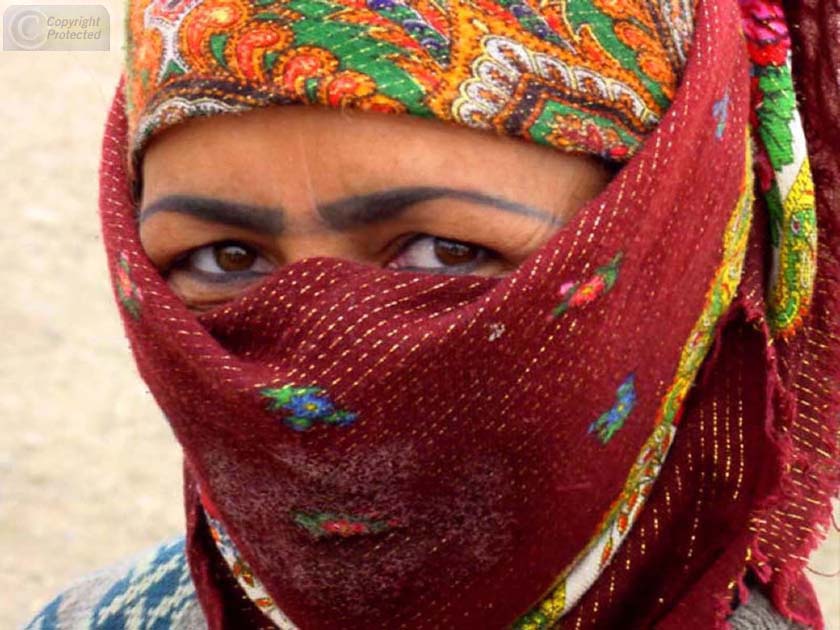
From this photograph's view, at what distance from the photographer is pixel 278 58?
1.66 metres

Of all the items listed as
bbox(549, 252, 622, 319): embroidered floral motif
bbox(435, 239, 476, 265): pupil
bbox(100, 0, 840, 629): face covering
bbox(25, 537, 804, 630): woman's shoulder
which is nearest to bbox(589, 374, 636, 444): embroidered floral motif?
bbox(100, 0, 840, 629): face covering

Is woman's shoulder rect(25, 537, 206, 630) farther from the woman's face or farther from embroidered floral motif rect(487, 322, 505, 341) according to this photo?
embroidered floral motif rect(487, 322, 505, 341)

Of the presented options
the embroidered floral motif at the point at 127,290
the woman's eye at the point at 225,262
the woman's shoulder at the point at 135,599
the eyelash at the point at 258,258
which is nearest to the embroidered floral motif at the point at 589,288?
the eyelash at the point at 258,258

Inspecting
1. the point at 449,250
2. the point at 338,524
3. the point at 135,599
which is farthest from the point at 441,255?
the point at 135,599

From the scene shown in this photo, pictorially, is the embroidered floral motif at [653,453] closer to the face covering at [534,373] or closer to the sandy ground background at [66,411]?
the face covering at [534,373]

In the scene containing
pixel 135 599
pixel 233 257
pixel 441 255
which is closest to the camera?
pixel 441 255

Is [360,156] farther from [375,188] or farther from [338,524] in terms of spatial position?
[338,524]

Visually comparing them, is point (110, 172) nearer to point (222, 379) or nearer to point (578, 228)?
point (222, 379)

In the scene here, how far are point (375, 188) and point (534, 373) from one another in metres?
0.26

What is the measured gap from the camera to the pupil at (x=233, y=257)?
1774 mm

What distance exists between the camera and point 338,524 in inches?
64.9

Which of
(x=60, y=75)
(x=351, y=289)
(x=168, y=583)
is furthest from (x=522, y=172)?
(x=60, y=75)

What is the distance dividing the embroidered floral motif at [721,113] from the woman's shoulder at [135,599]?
0.97 m

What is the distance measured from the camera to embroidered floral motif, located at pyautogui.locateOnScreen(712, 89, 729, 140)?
5.54ft
